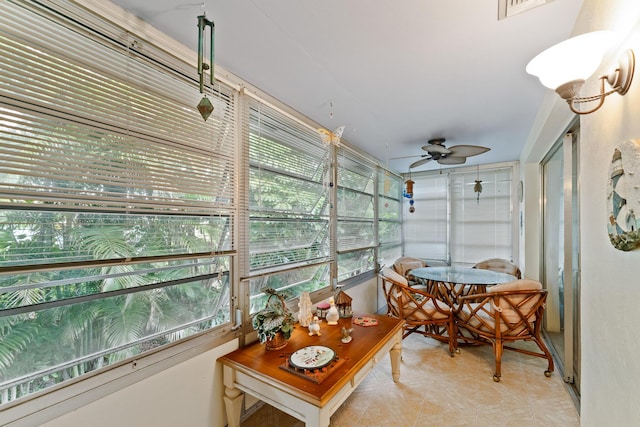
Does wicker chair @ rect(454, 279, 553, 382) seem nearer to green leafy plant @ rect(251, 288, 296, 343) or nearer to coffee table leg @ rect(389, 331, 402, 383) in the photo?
coffee table leg @ rect(389, 331, 402, 383)

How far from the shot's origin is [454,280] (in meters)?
3.19

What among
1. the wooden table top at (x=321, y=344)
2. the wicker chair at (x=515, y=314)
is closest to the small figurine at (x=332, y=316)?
the wooden table top at (x=321, y=344)

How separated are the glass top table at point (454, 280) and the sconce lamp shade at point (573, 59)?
252cm

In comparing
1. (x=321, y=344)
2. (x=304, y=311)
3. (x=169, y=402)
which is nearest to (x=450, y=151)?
(x=304, y=311)

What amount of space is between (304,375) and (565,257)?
2481 mm

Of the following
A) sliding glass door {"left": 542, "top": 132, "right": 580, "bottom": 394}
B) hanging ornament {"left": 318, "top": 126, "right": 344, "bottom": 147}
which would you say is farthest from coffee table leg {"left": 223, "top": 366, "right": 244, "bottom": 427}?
sliding glass door {"left": 542, "top": 132, "right": 580, "bottom": 394}

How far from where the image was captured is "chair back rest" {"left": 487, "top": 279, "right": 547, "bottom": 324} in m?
2.47

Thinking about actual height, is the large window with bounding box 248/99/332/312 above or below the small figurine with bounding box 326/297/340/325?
above

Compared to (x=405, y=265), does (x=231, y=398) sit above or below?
below

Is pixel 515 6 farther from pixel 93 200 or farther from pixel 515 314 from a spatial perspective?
pixel 515 314

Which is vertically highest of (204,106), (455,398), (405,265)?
(204,106)

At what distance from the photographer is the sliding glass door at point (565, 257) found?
7.26 feet

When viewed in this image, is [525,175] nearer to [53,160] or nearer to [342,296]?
[342,296]

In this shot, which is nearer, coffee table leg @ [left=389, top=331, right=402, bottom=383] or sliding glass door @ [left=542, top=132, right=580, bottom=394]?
sliding glass door @ [left=542, top=132, right=580, bottom=394]
